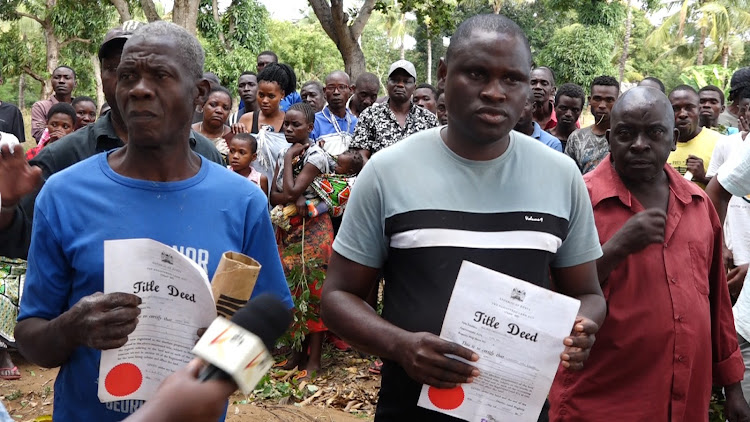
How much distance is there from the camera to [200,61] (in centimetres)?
251

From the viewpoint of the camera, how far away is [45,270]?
2.22 m

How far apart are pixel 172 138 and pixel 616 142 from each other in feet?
6.49

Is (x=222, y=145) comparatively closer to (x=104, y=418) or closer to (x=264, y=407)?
(x=264, y=407)

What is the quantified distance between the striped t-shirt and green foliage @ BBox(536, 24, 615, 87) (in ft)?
88.7

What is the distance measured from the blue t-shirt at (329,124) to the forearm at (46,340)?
5499mm

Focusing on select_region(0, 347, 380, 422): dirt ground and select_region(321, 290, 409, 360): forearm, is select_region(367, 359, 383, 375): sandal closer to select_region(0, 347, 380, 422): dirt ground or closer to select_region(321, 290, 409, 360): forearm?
select_region(0, 347, 380, 422): dirt ground

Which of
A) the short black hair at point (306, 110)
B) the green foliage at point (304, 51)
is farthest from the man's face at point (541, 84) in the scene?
the green foliage at point (304, 51)

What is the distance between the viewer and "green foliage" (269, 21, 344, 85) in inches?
1470

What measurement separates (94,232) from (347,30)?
11.3m

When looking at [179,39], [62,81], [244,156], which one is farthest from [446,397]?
[62,81]

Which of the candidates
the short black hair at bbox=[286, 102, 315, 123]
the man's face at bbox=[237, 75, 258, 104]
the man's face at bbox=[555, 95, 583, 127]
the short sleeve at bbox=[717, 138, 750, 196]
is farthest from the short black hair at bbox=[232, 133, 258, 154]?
the short sleeve at bbox=[717, 138, 750, 196]

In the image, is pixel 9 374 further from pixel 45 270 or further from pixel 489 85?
pixel 489 85

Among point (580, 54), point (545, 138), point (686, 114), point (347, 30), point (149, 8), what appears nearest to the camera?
point (545, 138)

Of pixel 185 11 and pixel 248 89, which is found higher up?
pixel 185 11
